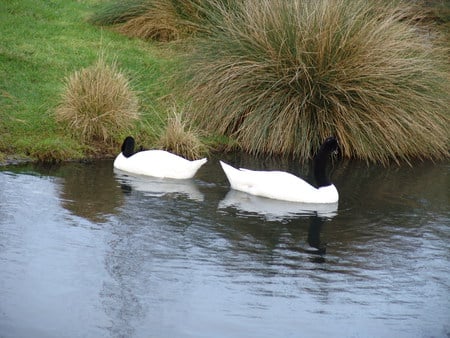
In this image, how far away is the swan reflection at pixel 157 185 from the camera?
435 inches

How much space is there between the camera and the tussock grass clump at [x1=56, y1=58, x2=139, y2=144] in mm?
12750

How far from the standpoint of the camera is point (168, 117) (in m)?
13.1

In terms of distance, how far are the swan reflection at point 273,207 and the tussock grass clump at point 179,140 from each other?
1.65m

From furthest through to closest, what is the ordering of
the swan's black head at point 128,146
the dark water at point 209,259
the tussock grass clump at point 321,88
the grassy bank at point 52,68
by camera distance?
1. the tussock grass clump at point 321,88
2. the grassy bank at point 52,68
3. the swan's black head at point 128,146
4. the dark water at point 209,259

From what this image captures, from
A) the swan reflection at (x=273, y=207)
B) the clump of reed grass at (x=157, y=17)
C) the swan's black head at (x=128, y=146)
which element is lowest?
the swan reflection at (x=273, y=207)

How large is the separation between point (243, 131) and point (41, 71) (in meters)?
3.24

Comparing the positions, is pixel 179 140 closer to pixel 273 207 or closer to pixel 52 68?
pixel 273 207

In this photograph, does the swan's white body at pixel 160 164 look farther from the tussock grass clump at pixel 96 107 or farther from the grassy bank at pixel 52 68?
the tussock grass clump at pixel 96 107

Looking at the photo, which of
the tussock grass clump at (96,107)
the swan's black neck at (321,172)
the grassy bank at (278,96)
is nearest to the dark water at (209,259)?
the swan's black neck at (321,172)

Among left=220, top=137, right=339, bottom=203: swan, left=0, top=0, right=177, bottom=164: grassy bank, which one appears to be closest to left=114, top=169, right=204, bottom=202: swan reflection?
left=220, top=137, right=339, bottom=203: swan

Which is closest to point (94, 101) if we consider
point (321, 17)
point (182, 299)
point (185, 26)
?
point (321, 17)

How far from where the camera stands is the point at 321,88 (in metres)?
13.1

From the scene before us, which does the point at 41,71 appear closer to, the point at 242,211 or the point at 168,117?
the point at 168,117

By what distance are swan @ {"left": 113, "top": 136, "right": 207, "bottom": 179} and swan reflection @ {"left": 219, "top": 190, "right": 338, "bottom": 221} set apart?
0.65 m
